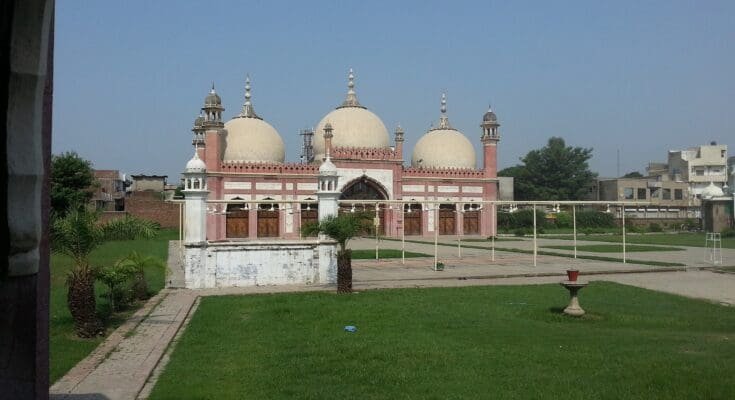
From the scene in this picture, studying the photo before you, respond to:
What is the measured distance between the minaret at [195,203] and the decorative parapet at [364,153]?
75.8 ft

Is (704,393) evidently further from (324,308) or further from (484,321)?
(324,308)

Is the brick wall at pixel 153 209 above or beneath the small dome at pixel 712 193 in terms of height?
beneath

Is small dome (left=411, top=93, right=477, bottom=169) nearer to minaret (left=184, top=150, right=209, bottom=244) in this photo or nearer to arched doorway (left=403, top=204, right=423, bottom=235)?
Result: arched doorway (left=403, top=204, right=423, bottom=235)

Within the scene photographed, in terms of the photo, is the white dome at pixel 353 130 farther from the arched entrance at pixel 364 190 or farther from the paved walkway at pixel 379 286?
the paved walkway at pixel 379 286

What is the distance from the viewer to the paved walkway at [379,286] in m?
6.65

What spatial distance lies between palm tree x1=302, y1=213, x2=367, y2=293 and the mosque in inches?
740

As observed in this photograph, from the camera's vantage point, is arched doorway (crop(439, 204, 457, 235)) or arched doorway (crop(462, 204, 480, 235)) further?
arched doorway (crop(462, 204, 480, 235))

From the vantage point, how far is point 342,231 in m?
14.1

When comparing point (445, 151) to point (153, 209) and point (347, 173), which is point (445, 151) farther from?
point (153, 209)

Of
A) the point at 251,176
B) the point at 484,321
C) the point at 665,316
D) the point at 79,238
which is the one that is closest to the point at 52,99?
the point at 79,238

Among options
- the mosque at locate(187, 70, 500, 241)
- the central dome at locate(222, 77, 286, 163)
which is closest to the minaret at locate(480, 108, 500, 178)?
the mosque at locate(187, 70, 500, 241)

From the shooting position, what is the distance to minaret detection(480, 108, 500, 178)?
137 ft

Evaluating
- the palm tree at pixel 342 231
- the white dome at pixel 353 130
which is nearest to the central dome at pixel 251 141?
the white dome at pixel 353 130

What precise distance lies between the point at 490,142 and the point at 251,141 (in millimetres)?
14530
